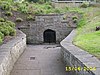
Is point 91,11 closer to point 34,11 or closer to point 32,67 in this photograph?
point 34,11

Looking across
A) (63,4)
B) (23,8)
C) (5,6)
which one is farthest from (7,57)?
(63,4)

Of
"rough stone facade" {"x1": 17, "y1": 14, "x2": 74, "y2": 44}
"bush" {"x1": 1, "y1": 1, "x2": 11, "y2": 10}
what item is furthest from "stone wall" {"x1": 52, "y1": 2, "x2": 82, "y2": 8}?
"bush" {"x1": 1, "y1": 1, "x2": 11, "y2": 10}

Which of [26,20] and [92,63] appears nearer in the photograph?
[92,63]

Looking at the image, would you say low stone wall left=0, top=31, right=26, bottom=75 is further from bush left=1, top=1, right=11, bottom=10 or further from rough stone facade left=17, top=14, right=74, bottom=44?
bush left=1, top=1, right=11, bottom=10

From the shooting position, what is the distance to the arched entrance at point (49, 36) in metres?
23.6

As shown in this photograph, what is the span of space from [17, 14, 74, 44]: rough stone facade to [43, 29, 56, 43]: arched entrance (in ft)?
2.17

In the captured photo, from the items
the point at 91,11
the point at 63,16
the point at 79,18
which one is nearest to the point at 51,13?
the point at 63,16

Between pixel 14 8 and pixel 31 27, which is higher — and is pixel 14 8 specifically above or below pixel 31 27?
above

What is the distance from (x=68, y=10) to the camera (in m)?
25.3

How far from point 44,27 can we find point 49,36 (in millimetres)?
1172

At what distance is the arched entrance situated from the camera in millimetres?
23562

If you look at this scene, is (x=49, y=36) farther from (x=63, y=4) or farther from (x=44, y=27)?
(x=63, y=4)

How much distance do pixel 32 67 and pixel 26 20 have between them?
13.0 metres

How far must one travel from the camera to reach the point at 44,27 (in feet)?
75.3
